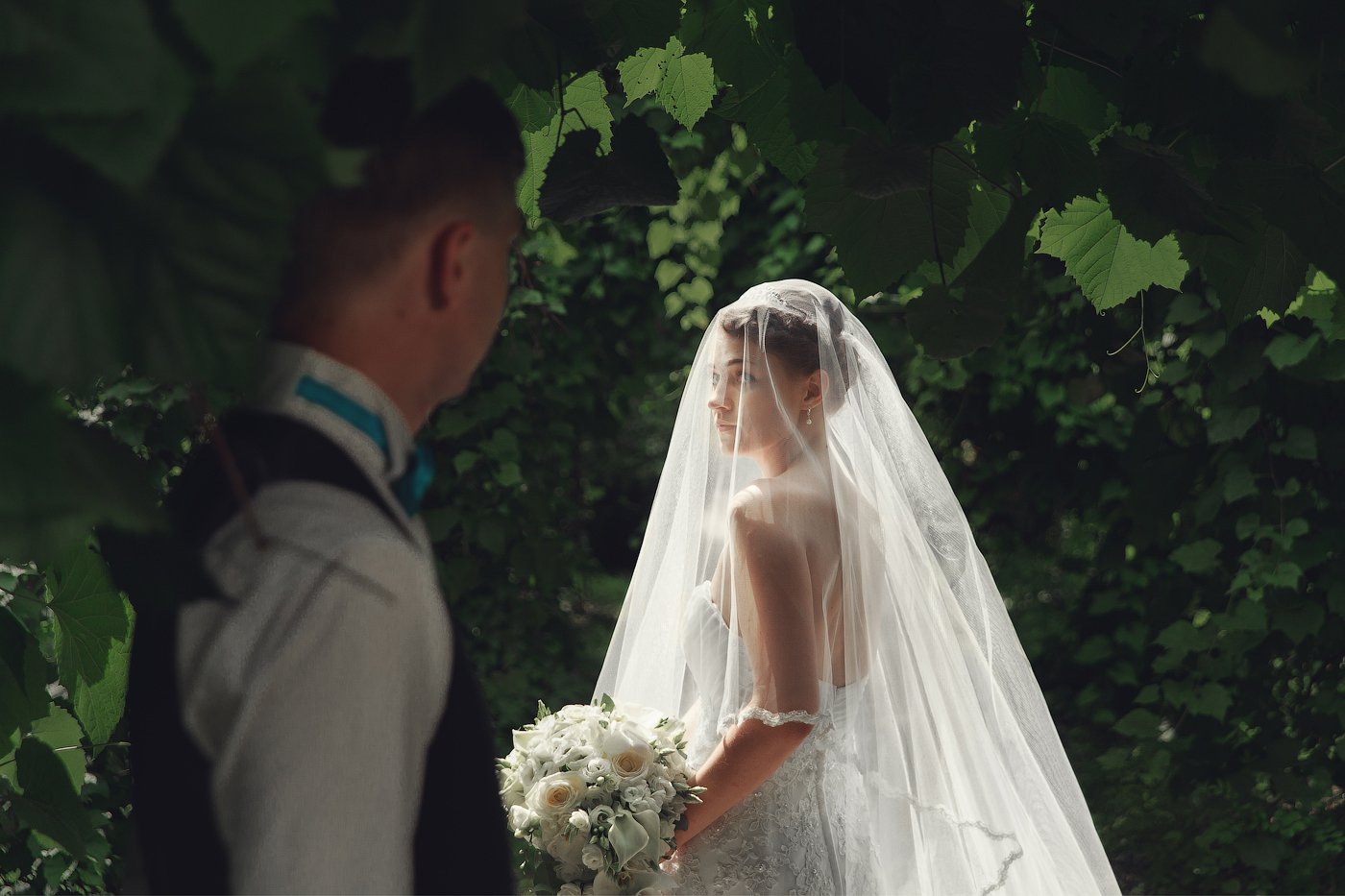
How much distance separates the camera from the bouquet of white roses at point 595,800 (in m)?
2.23

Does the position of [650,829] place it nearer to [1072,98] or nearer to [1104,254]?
[1104,254]

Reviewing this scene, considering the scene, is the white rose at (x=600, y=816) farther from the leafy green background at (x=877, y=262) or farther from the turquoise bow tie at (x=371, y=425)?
the turquoise bow tie at (x=371, y=425)

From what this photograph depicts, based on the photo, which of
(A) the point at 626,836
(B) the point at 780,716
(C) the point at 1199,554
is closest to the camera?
(A) the point at 626,836

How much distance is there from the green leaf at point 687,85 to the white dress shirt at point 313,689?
127 cm

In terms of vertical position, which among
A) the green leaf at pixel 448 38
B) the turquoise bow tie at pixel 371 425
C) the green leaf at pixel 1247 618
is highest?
the green leaf at pixel 1247 618

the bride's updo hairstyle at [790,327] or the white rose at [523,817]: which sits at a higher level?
the bride's updo hairstyle at [790,327]

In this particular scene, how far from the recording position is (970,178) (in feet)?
4.87

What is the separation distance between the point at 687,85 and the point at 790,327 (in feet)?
3.16

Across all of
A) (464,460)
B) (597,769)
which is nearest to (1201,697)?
(464,460)

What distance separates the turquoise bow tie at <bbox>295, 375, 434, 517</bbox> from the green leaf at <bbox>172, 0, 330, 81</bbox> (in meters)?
0.28

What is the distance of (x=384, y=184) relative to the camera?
0.83m

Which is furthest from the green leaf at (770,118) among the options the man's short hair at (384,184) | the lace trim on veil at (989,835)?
the lace trim on veil at (989,835)

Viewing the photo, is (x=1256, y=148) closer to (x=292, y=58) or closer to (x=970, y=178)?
(x=970, y=178)

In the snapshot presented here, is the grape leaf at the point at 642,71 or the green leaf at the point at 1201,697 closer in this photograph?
the grape leaf at the point at 642,71
